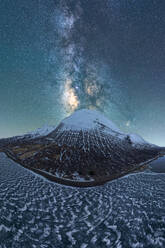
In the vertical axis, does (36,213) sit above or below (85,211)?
above

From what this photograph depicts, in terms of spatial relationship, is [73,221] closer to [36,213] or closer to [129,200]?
[36,213]

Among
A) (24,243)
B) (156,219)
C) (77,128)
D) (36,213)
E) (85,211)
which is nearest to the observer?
(24,243)

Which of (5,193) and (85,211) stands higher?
(5,193)

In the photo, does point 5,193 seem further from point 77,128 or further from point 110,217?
point 77,128

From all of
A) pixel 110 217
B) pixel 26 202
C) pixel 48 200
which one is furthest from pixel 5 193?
pixel 110 217

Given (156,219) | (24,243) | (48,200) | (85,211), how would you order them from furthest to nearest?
(48,200) < (85,211) < (156,219) < (24,243)

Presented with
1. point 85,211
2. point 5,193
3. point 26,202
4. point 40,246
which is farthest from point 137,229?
point 5,193

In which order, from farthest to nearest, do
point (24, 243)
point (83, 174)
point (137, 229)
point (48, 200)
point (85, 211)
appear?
point (83, 174) < point (48, 200) < point (85, 211) < point (137, 229) < point (24, 243)

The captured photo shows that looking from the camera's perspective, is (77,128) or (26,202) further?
(77,128)

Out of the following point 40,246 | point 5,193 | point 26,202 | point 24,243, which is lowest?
point 40,246
